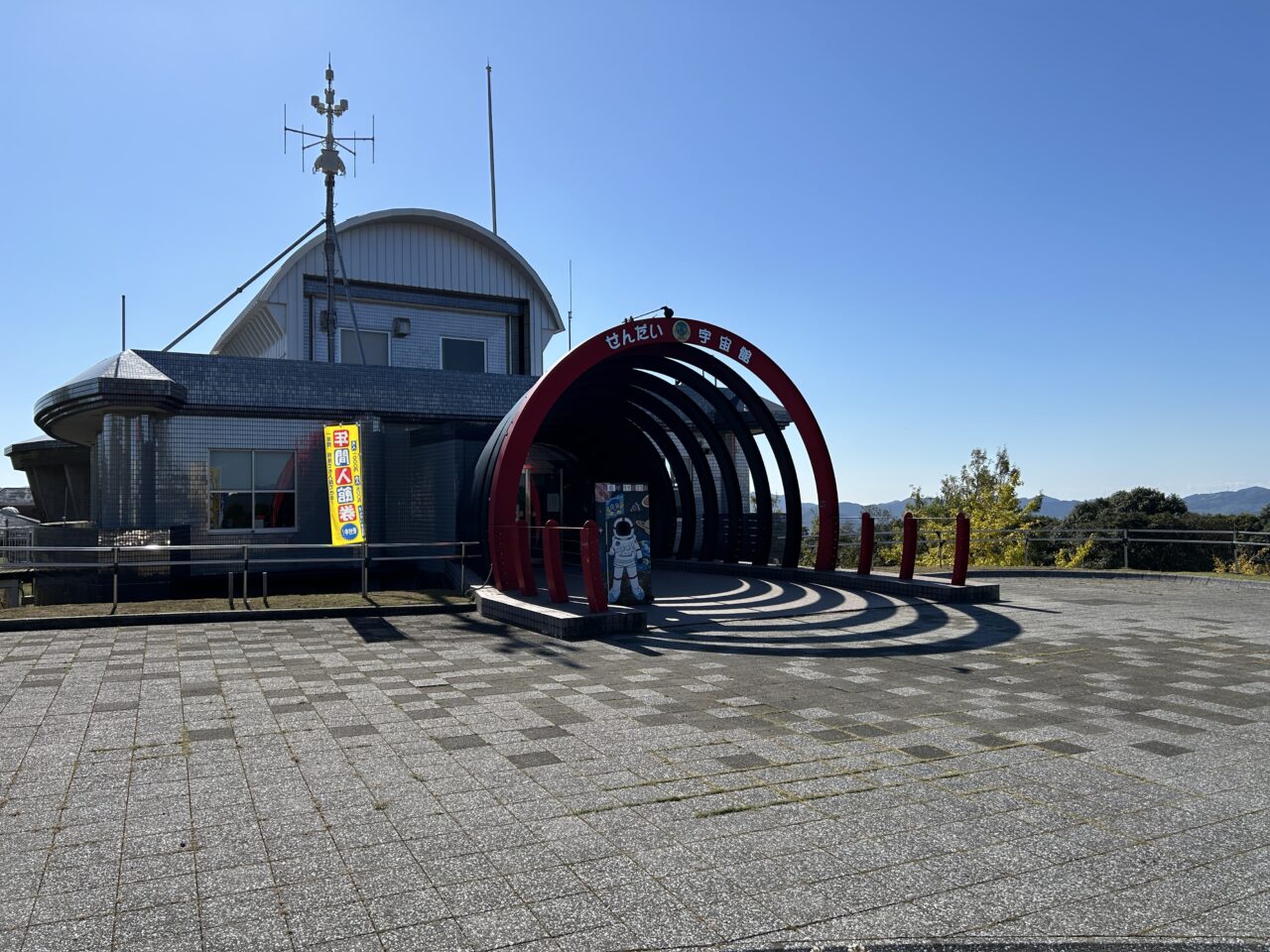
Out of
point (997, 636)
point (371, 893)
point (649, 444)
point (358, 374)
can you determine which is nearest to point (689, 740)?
point (371, 893)

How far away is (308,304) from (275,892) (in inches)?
853

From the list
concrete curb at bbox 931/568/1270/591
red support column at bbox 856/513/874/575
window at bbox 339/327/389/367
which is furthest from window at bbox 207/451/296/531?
concrete curb at bbox 931/568/1270/591

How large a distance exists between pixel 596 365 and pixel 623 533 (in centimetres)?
367

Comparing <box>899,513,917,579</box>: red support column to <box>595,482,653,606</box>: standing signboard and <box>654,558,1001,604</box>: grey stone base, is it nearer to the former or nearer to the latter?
<box>654,558,1001,604</box>: grey stone base

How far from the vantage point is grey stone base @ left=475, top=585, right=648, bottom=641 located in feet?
34.7

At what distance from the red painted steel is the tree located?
1849cm

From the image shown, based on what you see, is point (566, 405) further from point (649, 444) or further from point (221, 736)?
point (221, 736)

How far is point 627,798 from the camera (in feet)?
16.2

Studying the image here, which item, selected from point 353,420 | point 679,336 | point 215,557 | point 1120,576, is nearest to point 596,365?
point 679,336

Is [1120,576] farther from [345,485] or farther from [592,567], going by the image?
[345,485]

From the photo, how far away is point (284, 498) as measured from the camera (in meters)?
19.3

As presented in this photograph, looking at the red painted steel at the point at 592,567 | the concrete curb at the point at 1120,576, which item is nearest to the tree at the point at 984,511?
the concrete curb at the point at 1120,576

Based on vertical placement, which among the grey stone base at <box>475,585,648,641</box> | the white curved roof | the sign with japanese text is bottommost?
the grey stone base at <box>475,585,648,641</box>

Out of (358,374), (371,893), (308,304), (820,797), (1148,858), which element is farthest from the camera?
(308,304)
